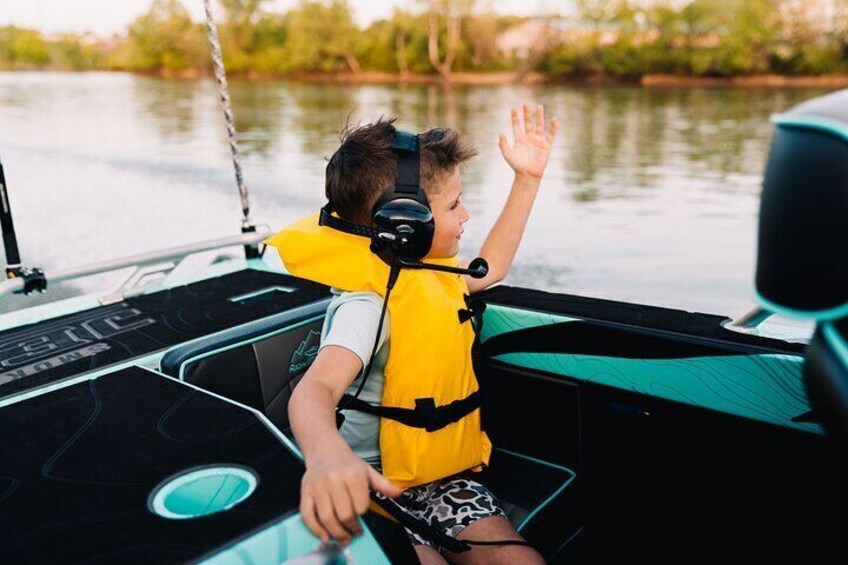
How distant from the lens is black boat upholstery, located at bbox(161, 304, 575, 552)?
150 cm

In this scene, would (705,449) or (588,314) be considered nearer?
Answer: (705,449)

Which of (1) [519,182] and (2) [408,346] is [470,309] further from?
(1) [519,182]

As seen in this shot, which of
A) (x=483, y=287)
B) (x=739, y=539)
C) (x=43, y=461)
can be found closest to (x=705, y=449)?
(x=739, y=539)

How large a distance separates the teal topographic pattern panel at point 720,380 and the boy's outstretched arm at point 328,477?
0.76 m

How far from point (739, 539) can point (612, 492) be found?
277 mm

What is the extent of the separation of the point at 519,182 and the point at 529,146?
82 mm

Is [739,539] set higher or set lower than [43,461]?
lower

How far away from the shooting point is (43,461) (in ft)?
3.45

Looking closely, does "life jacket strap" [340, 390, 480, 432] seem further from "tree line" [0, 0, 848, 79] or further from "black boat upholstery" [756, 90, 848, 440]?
"tree line" [0, 0, 848, 79]

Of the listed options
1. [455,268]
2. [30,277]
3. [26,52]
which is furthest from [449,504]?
[26,52]

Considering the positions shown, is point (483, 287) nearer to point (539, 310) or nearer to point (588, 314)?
point (539, 310)

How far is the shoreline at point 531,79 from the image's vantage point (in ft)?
104

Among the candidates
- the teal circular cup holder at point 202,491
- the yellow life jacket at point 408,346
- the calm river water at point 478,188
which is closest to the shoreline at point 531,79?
the calm river water at point 478,188

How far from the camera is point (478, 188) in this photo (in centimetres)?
991
